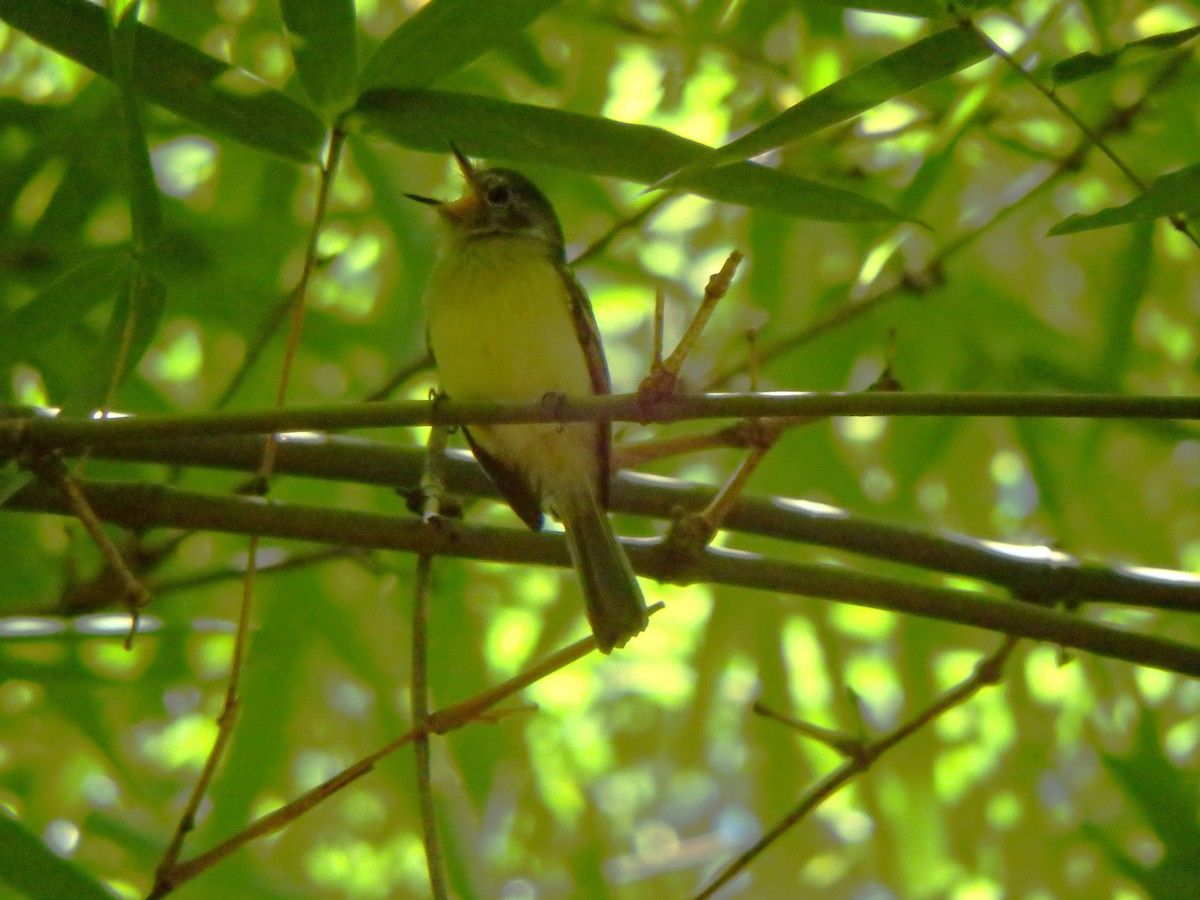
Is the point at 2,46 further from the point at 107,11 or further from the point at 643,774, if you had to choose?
the point at 643,774

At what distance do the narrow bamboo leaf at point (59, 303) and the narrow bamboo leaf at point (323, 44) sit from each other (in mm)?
316

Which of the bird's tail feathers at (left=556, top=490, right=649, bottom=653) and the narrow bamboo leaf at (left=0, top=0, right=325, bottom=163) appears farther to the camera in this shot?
the bird's tail feathers at (left=556, top=490, right=649, bottom=653)

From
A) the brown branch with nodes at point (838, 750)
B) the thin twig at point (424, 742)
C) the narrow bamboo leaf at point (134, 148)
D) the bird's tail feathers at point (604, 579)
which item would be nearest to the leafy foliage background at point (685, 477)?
the bird's tail feathers at point (604, 579)

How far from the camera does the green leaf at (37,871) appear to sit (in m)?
1.70

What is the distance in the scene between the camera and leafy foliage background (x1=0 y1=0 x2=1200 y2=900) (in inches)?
95.8

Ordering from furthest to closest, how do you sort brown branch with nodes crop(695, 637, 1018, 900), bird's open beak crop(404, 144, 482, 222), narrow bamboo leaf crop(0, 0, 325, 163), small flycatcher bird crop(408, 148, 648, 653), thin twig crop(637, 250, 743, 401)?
bird's open beak crop(404, 144, 482, 222)
small flycatcher bird crop(408, 148, 648, 653)
brown branch with nodes crop(695, 637, 1018, 900)
narrow bamboo leaf crop(0, 0, 325, 163)
thin twig crop(637, 250, 743, 401)

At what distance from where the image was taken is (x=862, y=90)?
1.48 m

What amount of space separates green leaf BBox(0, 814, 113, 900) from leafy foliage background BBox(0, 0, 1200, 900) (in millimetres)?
→ 472

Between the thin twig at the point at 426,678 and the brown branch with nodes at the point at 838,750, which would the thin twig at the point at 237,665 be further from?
the brown branch with nodes at the point at 838,750

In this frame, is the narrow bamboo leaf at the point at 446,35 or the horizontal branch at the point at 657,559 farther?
the horizontal branch at the point at 657,559

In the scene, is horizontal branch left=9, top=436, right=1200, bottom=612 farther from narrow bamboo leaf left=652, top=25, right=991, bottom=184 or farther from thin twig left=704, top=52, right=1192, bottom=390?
narrow bamboo leaf left=652, top=25, right=991, bottom=184

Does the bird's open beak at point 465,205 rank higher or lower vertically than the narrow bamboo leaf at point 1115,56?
higher

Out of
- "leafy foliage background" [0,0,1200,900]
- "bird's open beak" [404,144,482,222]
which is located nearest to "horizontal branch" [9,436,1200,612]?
"leafy foliage background" [0,0,1200,900]

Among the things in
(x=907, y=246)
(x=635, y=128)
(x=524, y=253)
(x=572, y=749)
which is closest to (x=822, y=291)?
(x=907, y=246)
